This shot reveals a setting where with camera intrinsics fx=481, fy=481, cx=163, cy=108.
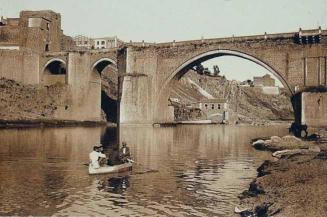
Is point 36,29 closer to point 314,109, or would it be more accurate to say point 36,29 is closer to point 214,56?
point 214,56

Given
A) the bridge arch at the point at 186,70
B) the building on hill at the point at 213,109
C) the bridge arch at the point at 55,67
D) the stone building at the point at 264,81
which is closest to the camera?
the bridge arch at the point at 186,70

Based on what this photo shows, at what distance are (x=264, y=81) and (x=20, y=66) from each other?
111133 millimetres

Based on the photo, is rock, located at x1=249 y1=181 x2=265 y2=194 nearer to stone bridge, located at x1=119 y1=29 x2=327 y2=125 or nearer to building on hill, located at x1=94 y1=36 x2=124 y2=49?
stone bridge, located at x1=119 y1=29 x2=327 y2=125

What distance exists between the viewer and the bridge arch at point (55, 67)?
85625mm

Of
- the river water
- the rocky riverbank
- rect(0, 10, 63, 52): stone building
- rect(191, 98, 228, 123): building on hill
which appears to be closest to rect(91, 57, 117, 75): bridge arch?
rect(0, 10, 63, 52): stone building

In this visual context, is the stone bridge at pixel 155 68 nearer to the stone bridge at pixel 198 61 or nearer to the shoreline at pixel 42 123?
the stone bridge at pixel 198 61

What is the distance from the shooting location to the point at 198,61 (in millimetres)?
72500

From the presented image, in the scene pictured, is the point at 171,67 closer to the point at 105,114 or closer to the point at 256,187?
the point at 105,114

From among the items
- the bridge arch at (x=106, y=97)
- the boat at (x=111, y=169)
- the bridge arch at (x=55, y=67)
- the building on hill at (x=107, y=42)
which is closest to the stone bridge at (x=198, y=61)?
the bridge arch at (x=106, y=97)

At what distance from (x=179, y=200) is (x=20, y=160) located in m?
14.7

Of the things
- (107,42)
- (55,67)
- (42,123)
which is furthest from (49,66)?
(107,42)

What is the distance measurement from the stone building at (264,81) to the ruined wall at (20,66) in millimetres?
103960

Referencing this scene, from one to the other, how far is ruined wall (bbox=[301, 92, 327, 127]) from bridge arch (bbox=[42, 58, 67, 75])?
47.3 m

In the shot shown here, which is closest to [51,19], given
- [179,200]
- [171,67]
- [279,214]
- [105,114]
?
[105,114]
